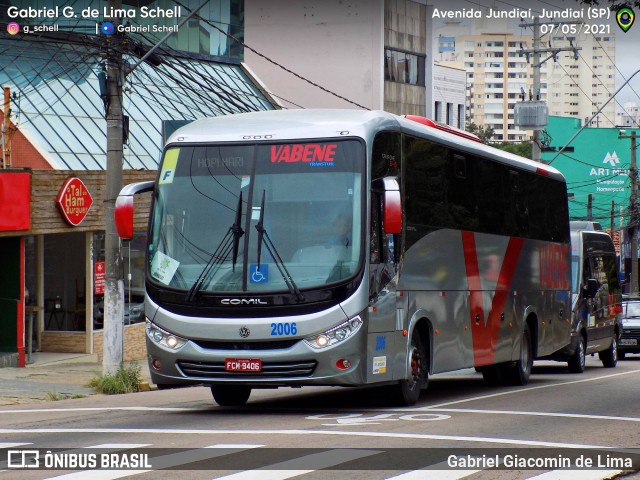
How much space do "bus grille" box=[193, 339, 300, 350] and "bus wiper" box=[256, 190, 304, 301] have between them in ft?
1.79

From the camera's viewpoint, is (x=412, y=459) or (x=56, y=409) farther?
(x=56, y=409)

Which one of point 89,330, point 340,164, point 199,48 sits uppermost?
point 199,48

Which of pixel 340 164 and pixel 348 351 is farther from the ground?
pixel 340 164

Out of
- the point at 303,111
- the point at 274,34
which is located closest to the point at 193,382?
the point at 303,111

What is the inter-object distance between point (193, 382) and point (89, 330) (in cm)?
1249

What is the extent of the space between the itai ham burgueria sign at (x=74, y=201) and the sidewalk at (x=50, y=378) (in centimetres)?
280

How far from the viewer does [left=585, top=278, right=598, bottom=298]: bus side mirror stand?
27172 mm

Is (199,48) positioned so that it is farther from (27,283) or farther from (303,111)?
(303,111)

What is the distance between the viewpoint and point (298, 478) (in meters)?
9.23

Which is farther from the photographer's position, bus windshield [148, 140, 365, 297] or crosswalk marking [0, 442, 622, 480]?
bus windshield [148, 140, 365, 297]

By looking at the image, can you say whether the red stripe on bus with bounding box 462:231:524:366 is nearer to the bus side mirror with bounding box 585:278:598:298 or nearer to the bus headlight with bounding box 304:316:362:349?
the bus headlight with bounding box 304:316:362:349

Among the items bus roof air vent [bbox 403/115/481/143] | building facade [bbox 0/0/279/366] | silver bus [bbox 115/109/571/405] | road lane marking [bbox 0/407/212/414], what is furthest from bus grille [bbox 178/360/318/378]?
building facade [bbox 0/0/279/366]

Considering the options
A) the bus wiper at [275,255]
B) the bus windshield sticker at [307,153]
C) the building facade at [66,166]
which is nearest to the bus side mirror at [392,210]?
the bus windshield sticker at [307,153]

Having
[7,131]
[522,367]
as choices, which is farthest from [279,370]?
[7,131]
